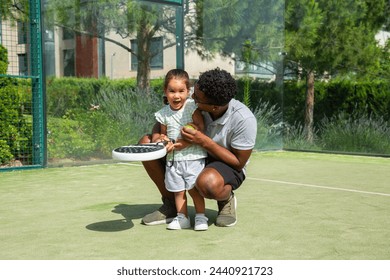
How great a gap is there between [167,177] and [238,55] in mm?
6966

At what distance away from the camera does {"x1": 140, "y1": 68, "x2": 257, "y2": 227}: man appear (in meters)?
3.54

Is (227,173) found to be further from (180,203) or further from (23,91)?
(23,91)

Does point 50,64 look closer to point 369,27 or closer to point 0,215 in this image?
point 0,215

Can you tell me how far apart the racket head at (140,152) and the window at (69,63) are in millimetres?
5072

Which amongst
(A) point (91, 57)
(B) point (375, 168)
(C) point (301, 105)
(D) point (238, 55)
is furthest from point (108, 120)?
(C) point (301, 105)

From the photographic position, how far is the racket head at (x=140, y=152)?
3242mm

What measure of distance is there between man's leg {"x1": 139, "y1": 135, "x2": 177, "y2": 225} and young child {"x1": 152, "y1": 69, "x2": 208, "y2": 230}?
176 millimetres

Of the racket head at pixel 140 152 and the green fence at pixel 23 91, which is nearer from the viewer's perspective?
the racket head at pixel 140 152

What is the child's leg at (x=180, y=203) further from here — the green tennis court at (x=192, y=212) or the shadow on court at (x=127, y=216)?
the shadow on court at (x=127, y=216)

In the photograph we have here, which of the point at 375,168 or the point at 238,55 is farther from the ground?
the point at 238,55

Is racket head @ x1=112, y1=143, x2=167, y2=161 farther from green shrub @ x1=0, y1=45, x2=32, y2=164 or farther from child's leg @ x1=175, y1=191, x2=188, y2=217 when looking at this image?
green shrub @ x1=0, y1=45, x2=32, y2=164

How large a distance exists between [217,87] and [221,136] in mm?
385

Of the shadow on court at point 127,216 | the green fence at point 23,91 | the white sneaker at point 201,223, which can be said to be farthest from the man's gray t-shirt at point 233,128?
the green fence at point 23,91
